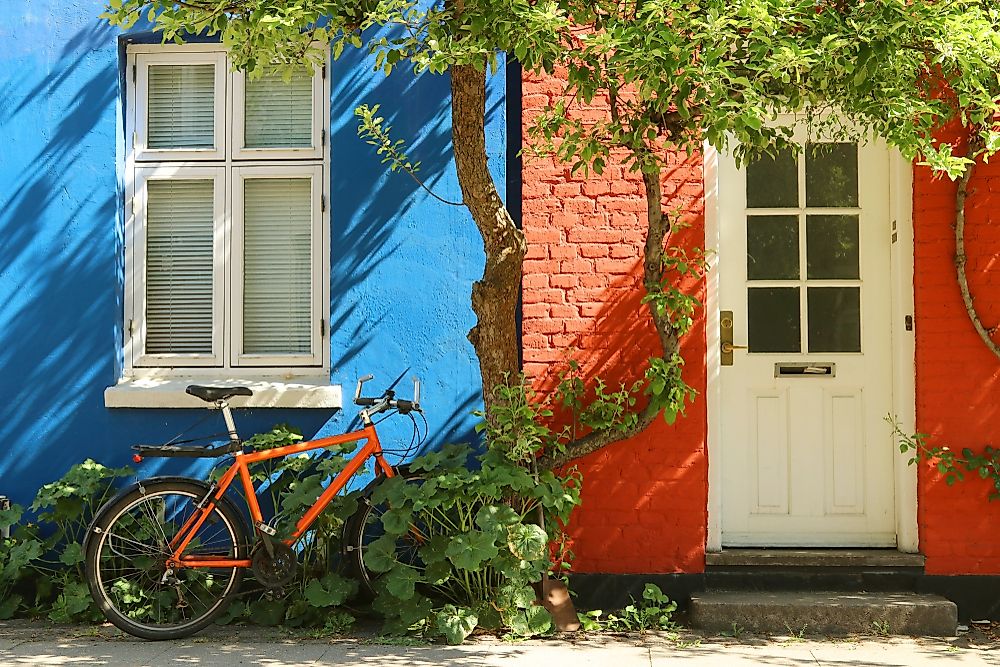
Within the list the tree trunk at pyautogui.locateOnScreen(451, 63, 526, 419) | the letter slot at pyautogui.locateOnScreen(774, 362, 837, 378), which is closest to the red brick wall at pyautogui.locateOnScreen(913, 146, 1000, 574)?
the letter slot at pyautogui.locateOnScreen(774, 362, 837, 378)

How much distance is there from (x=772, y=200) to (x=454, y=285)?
1.80m

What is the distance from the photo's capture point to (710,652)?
192 inches

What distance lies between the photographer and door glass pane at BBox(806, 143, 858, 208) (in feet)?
19.0

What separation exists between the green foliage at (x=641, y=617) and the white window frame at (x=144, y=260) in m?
2.45

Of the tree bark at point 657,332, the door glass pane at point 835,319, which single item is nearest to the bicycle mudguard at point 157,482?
the tree bark at point 657,332

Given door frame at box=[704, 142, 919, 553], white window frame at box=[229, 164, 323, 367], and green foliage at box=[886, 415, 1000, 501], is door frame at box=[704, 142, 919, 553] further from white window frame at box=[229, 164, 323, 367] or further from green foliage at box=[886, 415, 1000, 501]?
white window frame at box=[229, 164, 323, 367]

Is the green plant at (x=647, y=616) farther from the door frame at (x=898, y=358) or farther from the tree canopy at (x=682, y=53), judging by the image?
the tree canopy at (x=682, y=53)

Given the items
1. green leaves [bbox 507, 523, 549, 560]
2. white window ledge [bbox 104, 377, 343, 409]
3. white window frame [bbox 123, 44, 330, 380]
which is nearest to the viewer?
green leaves [bbox 507, 523, 549, 560]

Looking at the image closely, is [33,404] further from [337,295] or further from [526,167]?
[526,167]

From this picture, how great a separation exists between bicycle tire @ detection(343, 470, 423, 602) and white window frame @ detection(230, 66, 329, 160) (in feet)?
6.24

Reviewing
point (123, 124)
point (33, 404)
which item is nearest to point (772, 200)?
point (123, 124)

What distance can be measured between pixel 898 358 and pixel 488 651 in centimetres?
264

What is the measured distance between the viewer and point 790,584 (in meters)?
5.46

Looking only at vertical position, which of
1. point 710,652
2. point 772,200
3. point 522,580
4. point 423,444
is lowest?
point 710,652
